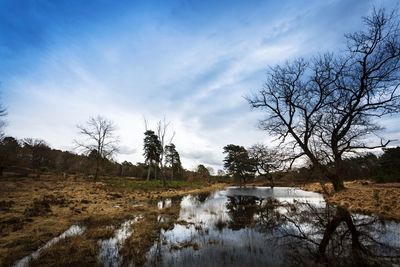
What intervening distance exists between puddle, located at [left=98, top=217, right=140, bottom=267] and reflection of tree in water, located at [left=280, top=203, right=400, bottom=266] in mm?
4796

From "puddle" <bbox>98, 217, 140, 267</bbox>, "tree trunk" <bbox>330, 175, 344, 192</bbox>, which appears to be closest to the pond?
"puddle" <bbox>98, 217, 140, 267</bbox>

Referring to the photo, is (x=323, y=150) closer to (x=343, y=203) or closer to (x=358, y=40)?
(x=343, y=203)

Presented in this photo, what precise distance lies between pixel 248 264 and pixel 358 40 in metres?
17.9

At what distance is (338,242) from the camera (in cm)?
777

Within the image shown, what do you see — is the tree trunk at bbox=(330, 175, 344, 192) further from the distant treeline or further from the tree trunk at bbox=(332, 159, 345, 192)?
the distant treeline

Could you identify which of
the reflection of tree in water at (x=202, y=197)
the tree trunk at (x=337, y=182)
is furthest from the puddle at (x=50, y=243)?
the tree trunk at (x=337, y=182)

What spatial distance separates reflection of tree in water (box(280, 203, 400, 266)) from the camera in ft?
20.6

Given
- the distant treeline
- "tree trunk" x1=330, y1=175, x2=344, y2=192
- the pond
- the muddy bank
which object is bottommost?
the pond

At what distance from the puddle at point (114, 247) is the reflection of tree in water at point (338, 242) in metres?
4.80

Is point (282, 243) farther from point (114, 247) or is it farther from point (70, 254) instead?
point (70, 254)

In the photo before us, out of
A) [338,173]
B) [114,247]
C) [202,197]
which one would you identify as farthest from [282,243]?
[202,197]

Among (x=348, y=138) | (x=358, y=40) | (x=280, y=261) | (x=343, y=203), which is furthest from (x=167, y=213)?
(x=358, y=40)

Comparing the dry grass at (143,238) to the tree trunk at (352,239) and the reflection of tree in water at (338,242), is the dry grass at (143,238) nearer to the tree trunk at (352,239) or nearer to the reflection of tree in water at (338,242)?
the reflection of tree in water at (338,242)

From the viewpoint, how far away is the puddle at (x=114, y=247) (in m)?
6.61
